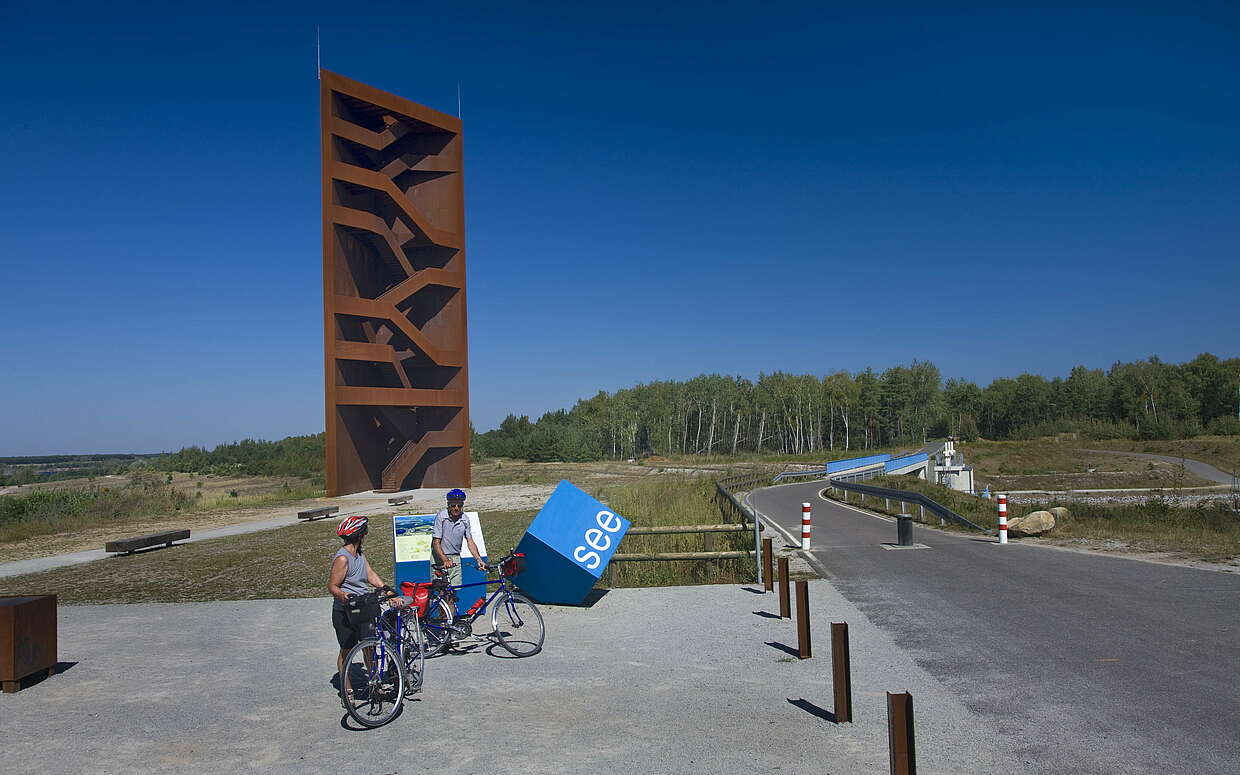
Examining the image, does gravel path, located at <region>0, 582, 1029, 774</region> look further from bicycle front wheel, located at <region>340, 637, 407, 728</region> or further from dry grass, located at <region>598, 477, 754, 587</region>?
dry grass, located at <region>598, 477, 754, 587</region>

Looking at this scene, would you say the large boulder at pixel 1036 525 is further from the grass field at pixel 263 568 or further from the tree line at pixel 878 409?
the tree line at pixel 878 409

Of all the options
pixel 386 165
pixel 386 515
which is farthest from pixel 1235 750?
pixel 386 165

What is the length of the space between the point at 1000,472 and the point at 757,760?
67.9 meters

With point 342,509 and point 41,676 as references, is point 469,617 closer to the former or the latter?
point 41,676

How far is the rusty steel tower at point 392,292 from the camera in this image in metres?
37.1

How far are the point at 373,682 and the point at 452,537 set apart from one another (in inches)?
115

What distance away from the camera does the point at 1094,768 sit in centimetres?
550

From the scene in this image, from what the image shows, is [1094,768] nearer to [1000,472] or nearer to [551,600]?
[551,600]

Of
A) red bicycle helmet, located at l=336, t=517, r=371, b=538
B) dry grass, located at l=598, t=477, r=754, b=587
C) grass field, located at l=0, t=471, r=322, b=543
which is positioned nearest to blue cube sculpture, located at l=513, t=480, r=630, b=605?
dry grass, located at l=598, t=477, r=754, b=587

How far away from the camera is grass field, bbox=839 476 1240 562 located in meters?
15.3

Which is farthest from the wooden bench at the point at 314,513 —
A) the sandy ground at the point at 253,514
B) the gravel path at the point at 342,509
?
the sandy ground at the point at 253,514

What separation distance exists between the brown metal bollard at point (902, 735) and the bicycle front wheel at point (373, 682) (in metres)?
4.40

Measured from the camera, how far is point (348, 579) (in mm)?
7277

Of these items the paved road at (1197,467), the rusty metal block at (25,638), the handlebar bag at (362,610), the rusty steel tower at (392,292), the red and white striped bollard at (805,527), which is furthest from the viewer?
the paved road at (1197,467)
